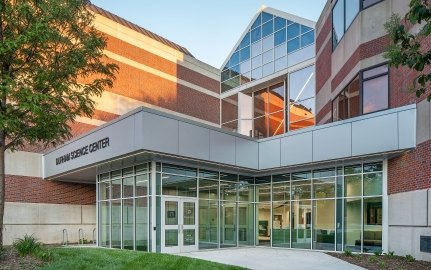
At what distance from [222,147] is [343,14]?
792cm

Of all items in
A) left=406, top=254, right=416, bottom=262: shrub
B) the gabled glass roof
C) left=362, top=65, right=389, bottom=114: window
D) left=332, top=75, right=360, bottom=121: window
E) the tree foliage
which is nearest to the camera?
the tree foliage

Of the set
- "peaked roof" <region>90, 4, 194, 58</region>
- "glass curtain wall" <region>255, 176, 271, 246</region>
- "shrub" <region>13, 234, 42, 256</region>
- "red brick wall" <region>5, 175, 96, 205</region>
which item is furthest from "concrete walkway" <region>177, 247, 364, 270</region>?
"peaked roof" <region>90, 4, 194, 58</region>

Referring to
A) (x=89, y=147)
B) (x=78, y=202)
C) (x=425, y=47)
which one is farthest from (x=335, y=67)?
(x=78, y=202)

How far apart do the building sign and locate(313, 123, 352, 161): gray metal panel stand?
8.52 metres

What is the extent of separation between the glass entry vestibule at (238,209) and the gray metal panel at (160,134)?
4.56 feet

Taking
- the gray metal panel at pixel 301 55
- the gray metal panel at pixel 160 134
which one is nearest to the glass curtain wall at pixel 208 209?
the gray metal panel at pixel 160 134

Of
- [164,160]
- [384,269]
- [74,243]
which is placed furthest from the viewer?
[74,243]

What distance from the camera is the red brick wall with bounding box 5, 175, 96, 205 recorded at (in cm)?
1948

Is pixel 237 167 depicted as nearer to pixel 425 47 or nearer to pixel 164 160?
pixel 164 160

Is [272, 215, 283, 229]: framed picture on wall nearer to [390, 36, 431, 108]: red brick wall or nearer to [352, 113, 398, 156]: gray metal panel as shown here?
[352, 113, 398, 156]: gray metal panel

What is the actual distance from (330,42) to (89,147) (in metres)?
12.4

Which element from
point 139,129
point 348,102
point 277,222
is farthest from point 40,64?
point 277,222

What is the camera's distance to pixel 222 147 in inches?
641

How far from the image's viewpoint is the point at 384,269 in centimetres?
1109
